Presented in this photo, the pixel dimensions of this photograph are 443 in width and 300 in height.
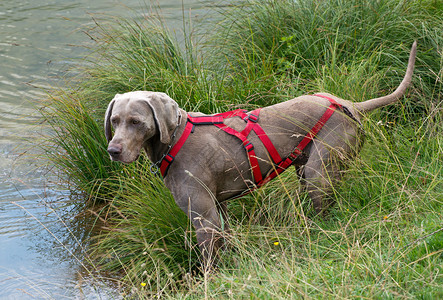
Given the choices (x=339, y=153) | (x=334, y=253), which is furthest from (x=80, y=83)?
(x=334, y=253)

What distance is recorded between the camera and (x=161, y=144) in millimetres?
3654

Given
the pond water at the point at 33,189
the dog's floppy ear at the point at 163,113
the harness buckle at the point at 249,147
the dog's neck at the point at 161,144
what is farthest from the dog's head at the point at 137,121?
the pond water at the point at 33,189

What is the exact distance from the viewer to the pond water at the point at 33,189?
14.5 feet

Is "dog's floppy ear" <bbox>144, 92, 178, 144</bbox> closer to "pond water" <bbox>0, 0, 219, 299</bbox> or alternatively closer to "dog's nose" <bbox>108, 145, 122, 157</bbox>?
"dog's nose" <bbox>108, 145, 122, 157</bbox>

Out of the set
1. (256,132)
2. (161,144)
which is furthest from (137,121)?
(256,132)

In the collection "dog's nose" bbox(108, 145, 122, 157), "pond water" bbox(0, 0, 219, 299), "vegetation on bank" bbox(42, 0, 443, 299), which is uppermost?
"dog's nose" bbox(108, 145, 122, 157)

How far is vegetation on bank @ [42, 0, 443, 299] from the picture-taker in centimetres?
302

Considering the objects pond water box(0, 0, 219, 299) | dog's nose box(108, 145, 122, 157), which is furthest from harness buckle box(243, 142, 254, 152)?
pond water box(0, 0, 219, 299)

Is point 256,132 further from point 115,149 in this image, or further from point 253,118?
point 115,149

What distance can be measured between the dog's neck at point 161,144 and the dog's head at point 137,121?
0.10m

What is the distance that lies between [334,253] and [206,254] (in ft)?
3.06

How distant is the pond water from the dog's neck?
0.81 m

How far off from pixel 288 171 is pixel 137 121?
1641 mm

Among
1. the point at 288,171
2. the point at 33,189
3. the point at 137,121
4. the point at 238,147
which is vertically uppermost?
the point at 137,121
